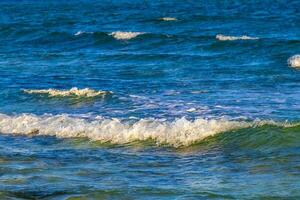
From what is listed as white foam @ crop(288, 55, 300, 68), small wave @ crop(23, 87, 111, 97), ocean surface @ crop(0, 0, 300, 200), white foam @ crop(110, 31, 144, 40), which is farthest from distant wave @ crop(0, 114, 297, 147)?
white foam @ crop(110, 31, 144, 40)

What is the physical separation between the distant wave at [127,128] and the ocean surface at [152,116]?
0.08ft

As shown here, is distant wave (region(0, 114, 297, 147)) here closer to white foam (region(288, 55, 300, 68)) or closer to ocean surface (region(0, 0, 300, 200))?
ocean surface (region(0, 0, 300, 200))

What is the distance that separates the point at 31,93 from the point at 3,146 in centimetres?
591

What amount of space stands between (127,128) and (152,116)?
1.41 meters

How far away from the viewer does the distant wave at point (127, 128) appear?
43.8ft

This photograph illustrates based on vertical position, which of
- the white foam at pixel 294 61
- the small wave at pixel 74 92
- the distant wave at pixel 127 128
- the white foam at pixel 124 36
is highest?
the distant wave at pixel 127 128

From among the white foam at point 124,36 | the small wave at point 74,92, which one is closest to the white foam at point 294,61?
the small wave at point 74,92

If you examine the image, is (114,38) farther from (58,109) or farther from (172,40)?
(58,109)

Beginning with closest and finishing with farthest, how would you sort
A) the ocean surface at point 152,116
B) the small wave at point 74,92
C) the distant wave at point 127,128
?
the ocean surface at point 152,116 < the distant wave at point 127,128 < the small wave at point 74,92

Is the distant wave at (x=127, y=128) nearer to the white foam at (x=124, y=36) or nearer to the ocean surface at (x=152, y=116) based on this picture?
the ocean surface at (x=152, y=116)

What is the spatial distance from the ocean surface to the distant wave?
0.08ft

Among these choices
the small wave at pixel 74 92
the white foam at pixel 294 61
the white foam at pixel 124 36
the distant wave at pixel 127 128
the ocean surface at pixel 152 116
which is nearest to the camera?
the ocean surface at pixel 152 116

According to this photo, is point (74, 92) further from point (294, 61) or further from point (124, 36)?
point (124, 36)

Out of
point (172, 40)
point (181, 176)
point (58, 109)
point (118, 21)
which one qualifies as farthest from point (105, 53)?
point (181, 176)
